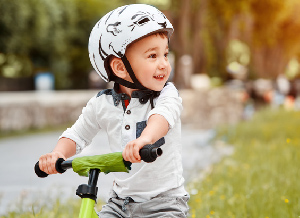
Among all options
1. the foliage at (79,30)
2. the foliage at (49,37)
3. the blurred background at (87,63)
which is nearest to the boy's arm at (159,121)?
the blurred background at (87,63)

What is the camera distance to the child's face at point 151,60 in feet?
8.72

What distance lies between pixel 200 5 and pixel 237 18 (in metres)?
6.91

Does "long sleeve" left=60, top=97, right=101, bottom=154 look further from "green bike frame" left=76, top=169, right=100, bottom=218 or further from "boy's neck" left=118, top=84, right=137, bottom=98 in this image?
"green bike frame" left=76, top=169, right=100, bottom=218

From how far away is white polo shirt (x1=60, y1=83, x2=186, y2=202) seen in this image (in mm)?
2689

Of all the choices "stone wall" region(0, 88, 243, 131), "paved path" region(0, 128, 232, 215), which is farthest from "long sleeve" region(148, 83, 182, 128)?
"stone wall" region(0, 88, 243, 131)

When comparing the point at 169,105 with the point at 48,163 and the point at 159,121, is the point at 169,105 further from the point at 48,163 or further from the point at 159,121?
the point at 48,163

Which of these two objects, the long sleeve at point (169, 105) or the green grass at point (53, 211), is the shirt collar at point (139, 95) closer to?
the long sleeve at point (169, 105)

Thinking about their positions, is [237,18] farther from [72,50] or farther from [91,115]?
[91,115]

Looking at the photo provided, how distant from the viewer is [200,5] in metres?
22.5

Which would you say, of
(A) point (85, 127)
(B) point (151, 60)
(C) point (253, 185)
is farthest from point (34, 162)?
(B) point (151, 60)

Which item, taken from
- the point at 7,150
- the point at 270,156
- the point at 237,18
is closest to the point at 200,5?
the point at 237,18

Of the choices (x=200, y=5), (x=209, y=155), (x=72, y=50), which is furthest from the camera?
(x=72, y=50)

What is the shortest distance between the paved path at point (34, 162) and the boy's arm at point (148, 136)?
7.12 feet

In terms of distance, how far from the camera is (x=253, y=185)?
17.6ft
